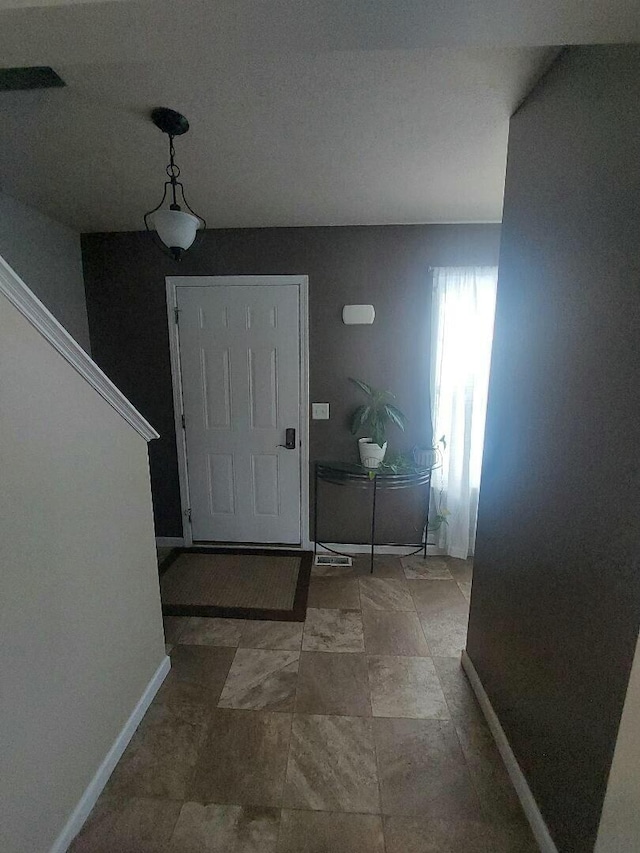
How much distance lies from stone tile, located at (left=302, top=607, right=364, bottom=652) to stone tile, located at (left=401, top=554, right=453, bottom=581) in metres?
0.63

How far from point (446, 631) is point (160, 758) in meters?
1.49

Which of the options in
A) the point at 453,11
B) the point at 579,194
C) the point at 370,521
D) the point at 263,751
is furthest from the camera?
the point at 370,521

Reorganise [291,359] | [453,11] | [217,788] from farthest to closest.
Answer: [291,359] → [217,788] → [453,11]

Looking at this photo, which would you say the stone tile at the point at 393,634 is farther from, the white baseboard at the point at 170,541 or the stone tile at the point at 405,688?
the white baseboard at the point at 170,541

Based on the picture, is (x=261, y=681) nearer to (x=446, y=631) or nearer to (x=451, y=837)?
(x=451, y=837)

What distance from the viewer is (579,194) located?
0.97 meters

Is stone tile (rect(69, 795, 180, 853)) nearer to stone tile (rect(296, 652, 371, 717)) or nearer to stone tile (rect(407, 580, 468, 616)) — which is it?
stone tile (rect(296, 652, 371, 717))

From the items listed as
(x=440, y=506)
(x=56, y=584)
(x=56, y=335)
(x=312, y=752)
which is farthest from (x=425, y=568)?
(x=56, y=335)

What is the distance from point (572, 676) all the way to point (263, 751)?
3.79 feet

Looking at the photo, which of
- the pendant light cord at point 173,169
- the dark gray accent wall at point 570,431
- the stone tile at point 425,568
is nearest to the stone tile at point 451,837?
the dark gray accent wall at point 570,431

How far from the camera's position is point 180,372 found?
275 cm

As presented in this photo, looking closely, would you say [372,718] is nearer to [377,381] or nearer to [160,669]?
[160,669]

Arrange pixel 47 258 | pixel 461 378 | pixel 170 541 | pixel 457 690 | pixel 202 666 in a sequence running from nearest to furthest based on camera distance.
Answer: pixel 457 690 → pixel 202 666 → pixel 47 258 → pixel 461 378 → pixel 170 541

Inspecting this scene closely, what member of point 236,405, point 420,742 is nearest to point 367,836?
point 420,742
